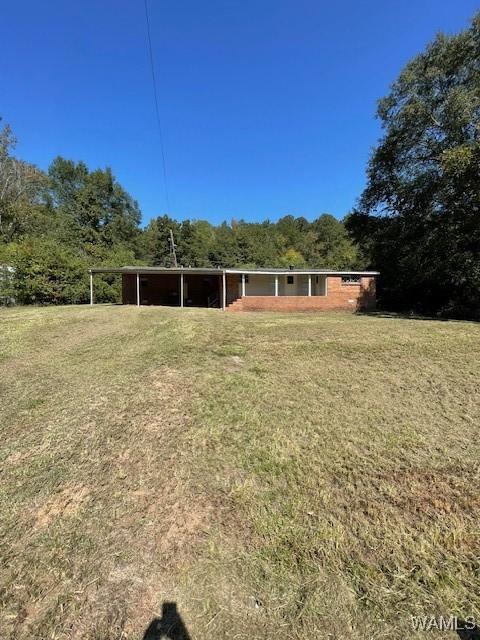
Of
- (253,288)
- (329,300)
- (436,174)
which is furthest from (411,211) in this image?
(253,288)

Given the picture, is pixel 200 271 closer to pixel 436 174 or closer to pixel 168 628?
pixel 436 174

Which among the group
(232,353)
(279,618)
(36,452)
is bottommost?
(279,618)

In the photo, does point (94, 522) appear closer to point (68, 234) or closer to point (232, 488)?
point (232, 488)

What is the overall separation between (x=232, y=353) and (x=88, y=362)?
2714 millimetres

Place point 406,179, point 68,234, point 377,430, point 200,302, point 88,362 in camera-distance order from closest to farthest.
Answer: point 377,430
point 88,362
point 406,179
point 200,302
point 68,234

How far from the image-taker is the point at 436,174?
18.4m

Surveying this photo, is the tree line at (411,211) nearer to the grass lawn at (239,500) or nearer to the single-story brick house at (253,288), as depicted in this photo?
the single-story brick house at (253,288)

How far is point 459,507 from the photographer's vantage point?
125 inches

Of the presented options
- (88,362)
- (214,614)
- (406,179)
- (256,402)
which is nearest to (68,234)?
(406,179)

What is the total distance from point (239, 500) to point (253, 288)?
1918 cm

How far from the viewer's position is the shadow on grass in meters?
2.13

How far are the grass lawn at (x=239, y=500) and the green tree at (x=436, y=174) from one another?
12.8 meters

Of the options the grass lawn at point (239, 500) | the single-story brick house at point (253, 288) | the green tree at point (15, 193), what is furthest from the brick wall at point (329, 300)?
the green tree at point (15, 193)

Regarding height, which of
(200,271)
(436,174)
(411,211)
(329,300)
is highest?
(436,174)
